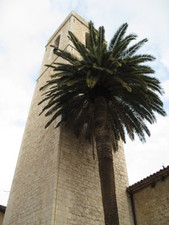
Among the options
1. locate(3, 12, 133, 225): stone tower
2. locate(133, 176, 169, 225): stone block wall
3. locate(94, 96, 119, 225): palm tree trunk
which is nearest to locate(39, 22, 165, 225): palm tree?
locate(94, 96, 119, 225): palm tree trunk

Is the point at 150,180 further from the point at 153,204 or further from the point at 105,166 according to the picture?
the point at 105,166

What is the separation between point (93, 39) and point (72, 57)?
3.90 ft

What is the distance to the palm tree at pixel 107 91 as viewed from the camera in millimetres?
8773

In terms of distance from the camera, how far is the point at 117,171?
1198 cm

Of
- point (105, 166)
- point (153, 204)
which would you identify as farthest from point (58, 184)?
point (153, 204)

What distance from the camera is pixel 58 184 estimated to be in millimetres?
9094

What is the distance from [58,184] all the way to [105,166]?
2.41 m

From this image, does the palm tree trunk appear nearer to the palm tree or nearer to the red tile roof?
the palm tree

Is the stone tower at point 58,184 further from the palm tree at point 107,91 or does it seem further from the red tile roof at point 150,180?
the palm tree at point 107,91

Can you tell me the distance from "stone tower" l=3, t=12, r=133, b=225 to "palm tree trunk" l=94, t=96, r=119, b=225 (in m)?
2.21

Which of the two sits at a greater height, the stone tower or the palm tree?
the palm tree

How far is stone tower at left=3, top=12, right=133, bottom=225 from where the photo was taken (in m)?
8.84

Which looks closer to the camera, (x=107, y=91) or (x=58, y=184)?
(x=58, y=184)

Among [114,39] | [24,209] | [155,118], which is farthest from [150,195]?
[114,39]
